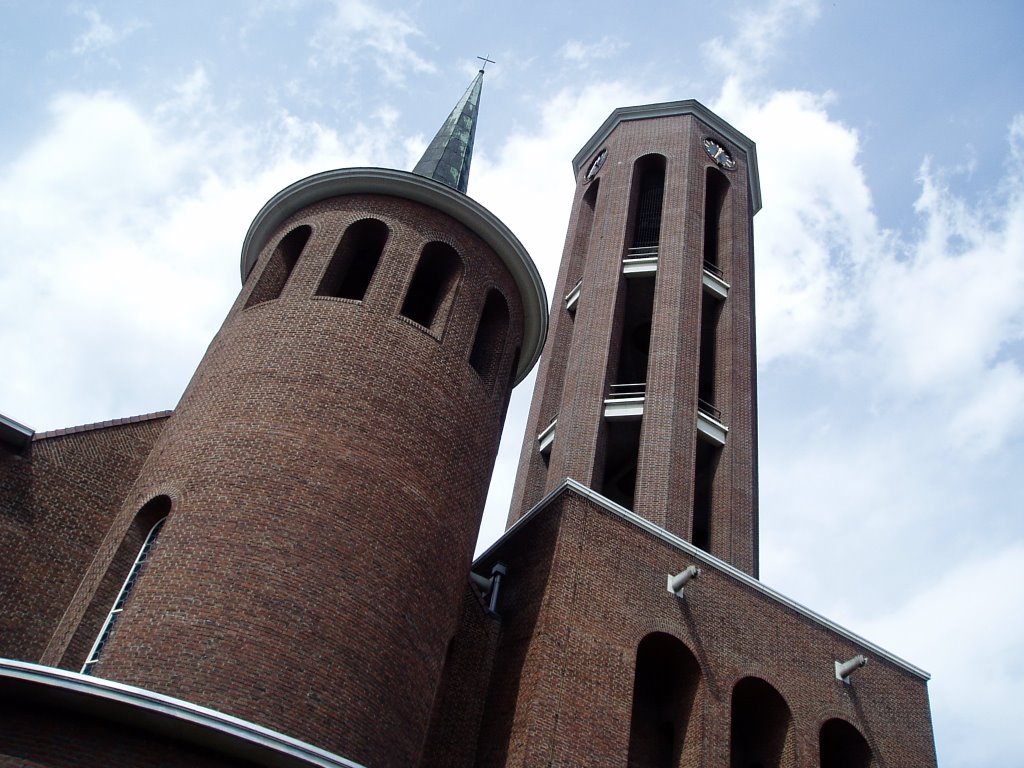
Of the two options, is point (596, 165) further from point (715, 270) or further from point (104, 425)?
point (104, 425)

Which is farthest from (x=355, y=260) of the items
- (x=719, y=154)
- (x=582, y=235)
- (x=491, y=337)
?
(x=719, y=154)

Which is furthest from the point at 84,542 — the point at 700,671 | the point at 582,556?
the point at 700,671

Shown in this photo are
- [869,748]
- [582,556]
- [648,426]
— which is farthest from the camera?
[648,426]

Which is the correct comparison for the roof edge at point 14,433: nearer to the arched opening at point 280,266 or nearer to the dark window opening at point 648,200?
the arched opening at point 280,266

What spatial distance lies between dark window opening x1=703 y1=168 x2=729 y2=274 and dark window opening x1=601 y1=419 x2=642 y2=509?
23.0 feet

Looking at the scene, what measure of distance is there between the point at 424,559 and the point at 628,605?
354cm

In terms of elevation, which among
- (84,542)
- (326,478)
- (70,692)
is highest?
(326,478)

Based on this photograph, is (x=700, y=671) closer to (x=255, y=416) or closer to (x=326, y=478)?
(x=326, y=478)

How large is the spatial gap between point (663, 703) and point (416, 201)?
941 centimetres

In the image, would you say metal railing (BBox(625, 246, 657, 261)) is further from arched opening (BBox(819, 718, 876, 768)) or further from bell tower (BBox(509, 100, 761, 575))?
arched opening (BBox(819, 718, 876, 768))

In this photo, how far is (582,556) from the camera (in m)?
15.3

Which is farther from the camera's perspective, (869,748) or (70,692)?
(869,748)

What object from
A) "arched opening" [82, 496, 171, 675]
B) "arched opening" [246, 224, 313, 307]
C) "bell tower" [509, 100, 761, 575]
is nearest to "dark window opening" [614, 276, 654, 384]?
"bell tower" [509, 100, 761, 575]

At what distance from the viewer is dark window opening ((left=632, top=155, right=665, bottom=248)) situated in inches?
1099
